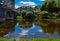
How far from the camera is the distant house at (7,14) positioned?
1159cm

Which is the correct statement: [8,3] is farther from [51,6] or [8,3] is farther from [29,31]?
[29,31]

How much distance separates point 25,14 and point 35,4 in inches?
31.7

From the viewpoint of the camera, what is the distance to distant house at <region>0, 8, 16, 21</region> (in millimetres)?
11586

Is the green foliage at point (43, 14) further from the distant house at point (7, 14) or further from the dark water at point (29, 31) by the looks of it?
the dark water at point (29, 31)

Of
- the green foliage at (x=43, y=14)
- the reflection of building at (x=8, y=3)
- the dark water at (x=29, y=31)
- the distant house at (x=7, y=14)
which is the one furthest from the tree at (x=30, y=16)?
the dark water at (x=29, y=31)

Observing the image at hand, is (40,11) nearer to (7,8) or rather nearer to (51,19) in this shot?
(51,19)

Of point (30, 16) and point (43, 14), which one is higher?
point (43, 14)

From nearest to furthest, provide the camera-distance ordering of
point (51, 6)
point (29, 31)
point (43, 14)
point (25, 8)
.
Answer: point (29, 31) → point (25, 8) → point (43, 14) → point (51, 6)

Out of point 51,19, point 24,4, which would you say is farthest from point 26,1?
point 51,19

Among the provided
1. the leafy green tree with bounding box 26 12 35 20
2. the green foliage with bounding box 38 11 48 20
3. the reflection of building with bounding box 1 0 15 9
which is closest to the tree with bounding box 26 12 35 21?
the leafy green tree with bounding box 26 12 35 20

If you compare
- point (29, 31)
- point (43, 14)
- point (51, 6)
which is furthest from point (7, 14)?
point (29, 31)

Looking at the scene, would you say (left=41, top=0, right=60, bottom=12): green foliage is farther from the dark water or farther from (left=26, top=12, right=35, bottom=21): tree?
the dark water

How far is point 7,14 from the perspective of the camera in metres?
12.0

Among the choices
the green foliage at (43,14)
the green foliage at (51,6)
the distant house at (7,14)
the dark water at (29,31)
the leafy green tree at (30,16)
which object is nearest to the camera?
the dark water at (29,31)
